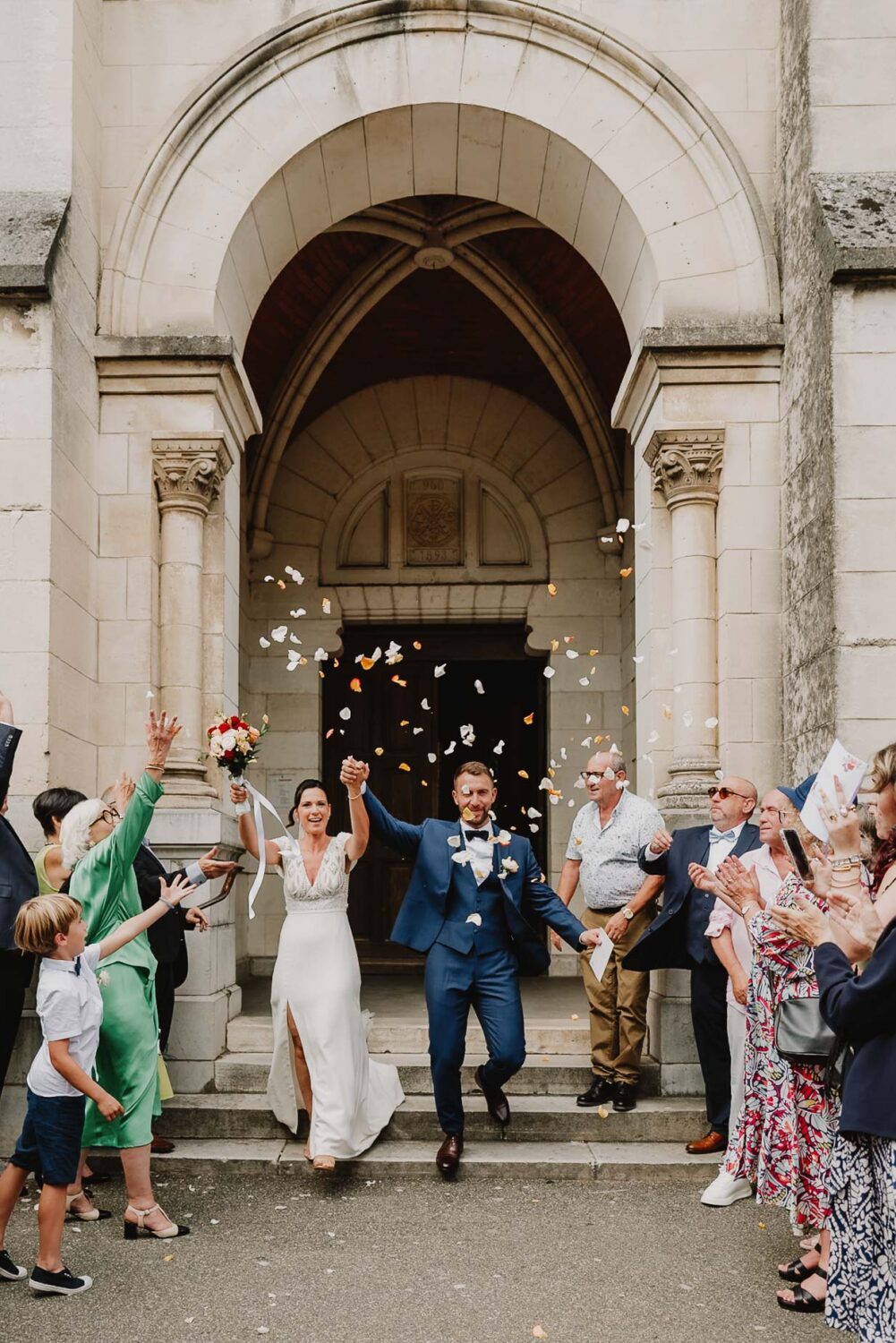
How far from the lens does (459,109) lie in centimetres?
771

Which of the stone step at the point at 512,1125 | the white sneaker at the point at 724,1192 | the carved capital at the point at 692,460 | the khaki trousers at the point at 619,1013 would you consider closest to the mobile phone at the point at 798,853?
the white sneaker at the point at 724,1192

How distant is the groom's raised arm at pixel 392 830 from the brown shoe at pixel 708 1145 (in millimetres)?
1850

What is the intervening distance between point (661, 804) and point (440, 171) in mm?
4034

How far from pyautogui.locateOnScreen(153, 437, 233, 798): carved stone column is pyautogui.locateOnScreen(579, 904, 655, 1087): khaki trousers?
2295 millimetres

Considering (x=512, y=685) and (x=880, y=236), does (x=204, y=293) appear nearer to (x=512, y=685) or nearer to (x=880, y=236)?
(x=880, y=236)

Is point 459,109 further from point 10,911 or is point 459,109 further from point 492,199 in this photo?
point 10,911

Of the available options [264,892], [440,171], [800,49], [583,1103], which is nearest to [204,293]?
[440,171]

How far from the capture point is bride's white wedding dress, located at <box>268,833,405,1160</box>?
6.08 meters

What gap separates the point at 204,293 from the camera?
7.54m

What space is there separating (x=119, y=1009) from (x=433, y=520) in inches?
274

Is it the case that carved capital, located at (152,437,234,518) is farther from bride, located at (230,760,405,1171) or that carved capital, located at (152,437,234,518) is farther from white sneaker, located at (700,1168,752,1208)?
white sneaker, located at (700,1168,752,1208)

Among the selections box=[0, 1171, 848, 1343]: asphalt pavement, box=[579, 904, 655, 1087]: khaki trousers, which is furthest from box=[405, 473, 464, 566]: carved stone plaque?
box=[0, 1171, 848, 1343]: asphalt pavement

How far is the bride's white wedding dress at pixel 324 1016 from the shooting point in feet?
19.9

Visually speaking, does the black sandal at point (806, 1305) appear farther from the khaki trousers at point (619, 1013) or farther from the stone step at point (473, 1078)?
the stone step at point (473, 1078)
